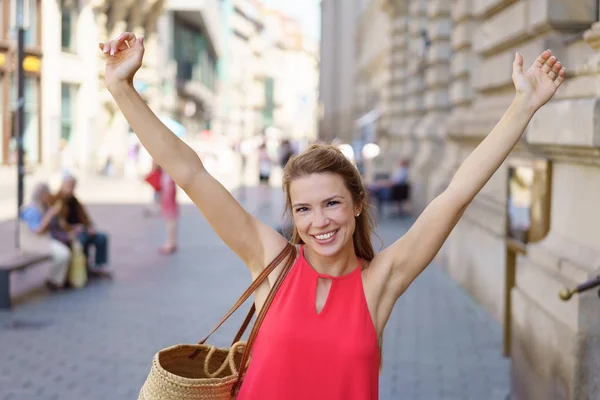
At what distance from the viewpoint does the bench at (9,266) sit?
924cm

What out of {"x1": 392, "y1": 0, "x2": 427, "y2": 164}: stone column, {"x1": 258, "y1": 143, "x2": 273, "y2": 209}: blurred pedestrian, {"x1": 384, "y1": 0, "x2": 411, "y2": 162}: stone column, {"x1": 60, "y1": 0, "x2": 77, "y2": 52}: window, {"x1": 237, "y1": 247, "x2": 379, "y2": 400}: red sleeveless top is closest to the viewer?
{"x1": 237, "y1": 247, "x2": 379, "y2": 400}: red sleeveless top

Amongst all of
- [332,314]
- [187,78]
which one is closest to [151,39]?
[187,78]

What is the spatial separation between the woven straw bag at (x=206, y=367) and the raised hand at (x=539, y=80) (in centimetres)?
81

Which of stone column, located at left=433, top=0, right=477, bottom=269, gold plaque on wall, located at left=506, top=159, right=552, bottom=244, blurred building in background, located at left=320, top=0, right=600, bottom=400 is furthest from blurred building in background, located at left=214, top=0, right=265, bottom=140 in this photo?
gold plaque on wall, located at left=506, top=159, right=552, bottom=244

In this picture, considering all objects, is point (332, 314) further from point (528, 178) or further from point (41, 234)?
point (41, 234)

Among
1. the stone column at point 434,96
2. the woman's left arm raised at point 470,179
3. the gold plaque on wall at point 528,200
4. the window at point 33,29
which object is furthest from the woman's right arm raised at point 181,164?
the window at point 33,29

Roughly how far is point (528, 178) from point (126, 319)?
4.11 meters

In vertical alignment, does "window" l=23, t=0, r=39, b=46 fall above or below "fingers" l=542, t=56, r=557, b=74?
above

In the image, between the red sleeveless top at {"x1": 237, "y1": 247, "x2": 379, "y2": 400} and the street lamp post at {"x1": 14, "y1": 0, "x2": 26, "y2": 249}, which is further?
the street lamp post at {"x1": 14, "y1": 0, "x2": 26, "y2": 249}

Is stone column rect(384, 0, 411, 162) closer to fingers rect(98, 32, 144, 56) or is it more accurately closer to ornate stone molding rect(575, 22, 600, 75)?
ornate stone molding rect(575, 22, 600, 75)

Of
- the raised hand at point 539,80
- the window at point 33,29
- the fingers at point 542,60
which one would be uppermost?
the window at point 33,29

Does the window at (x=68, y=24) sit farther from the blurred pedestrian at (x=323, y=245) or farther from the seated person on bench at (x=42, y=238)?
the blurred pedestrian at (x=323, y=245)

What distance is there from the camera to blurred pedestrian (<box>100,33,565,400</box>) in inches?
102

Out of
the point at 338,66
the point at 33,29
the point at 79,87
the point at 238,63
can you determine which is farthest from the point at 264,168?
the point at 238,63
